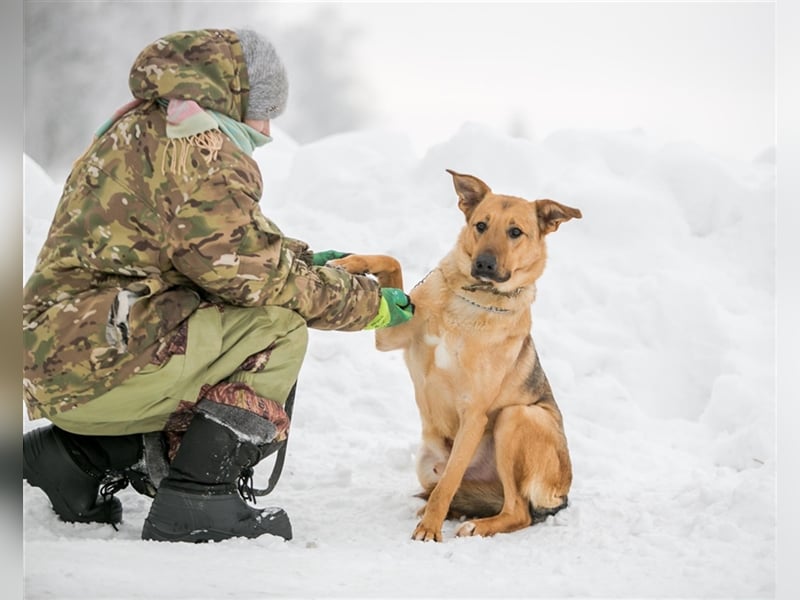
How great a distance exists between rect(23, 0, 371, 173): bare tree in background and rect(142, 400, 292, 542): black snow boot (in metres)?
2.38

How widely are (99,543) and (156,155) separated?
118cm

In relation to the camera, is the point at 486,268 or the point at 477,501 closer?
the point at 486,268

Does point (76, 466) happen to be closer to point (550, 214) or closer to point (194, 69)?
point (194, 69)

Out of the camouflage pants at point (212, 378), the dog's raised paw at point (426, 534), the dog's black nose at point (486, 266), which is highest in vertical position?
the dog's black nose at point (486, 266)

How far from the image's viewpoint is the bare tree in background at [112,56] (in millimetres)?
4691

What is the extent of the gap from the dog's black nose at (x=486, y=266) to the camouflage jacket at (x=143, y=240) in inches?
30.5

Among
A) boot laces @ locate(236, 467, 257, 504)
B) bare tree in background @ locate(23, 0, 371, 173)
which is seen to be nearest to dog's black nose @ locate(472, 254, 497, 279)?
boot laces @ locate(236, 467, 257, 504)

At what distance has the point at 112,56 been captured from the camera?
507 centimetres

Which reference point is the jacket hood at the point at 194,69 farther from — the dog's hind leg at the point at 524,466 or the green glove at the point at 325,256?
the dog's hind leg at the point at 524,466

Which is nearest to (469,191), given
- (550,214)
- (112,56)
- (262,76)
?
(550,214)

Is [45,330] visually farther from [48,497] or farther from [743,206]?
[743,206]

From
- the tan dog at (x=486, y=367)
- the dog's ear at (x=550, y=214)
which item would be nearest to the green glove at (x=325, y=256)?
the tan dog at (x=486, y=367)

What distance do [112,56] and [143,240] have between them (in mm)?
2811

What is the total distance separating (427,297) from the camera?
3.33 metres
